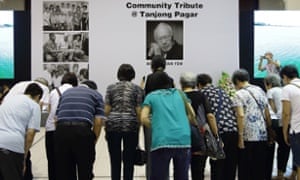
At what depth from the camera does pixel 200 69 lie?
12617 millimetres

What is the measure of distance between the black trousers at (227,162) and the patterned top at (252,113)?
0.19 m

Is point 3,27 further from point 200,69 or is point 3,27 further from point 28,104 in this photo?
point 28,104

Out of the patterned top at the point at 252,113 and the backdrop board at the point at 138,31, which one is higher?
the backdrop board at the point at 138,31

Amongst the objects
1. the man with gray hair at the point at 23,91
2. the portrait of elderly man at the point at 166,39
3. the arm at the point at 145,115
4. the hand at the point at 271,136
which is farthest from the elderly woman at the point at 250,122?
the portrait of elderly man at the point at 166,39

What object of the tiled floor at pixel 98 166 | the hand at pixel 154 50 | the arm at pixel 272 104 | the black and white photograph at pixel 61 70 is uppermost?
the hand at pixel 154 50

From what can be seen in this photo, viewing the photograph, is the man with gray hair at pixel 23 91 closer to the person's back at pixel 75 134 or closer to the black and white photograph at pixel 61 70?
the person's back at pixel 75 134

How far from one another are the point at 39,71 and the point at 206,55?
14.0ft

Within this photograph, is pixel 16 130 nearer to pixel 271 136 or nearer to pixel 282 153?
pixel 271 136

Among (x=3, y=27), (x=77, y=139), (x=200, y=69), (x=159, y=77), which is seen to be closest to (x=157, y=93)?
(x=159, y=77)

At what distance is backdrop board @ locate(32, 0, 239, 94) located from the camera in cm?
1249

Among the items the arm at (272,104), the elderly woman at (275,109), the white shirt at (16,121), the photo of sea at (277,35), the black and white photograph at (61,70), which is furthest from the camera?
the photo of sea at (277,35)

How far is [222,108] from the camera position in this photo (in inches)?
222

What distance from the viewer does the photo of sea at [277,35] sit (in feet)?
41.8

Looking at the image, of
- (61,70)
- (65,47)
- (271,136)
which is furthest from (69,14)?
(271,136)
